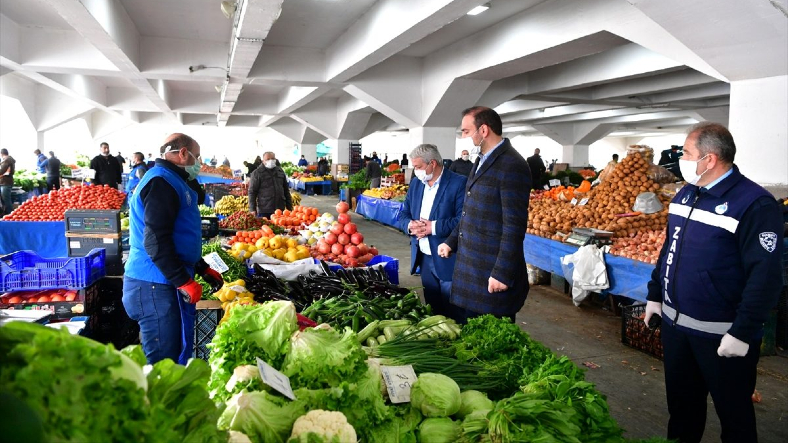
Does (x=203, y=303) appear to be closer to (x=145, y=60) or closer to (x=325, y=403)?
(x=325, y=403)

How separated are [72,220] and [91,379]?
16.8 ft

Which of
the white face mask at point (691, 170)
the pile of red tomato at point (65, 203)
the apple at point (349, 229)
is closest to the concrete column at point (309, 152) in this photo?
the pile of red tomato at point (65, 203)

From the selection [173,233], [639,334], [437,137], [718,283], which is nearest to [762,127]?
[639,334]

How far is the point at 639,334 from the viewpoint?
16.2ft

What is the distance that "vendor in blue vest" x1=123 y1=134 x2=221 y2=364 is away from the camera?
2998mm

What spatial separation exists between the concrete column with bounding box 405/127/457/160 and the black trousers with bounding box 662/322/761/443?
10441 millimetres

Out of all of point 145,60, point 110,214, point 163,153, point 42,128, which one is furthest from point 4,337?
point 42,128

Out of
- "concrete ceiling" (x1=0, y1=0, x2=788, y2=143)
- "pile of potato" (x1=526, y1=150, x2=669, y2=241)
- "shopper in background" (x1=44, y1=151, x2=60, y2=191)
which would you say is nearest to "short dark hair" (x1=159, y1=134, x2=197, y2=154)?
"concrete ceiling" (x1=0, y1=0, x2=788, y2=143)

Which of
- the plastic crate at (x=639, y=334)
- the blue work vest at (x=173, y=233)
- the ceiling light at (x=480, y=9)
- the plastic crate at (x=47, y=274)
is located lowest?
the plastic crate at (x=639, y=334)

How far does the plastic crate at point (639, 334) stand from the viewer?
475 centimetres

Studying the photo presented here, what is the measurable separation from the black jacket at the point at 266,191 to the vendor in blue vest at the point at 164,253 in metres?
4.86

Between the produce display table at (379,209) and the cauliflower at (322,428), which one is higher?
the cauliflower at (322,428)

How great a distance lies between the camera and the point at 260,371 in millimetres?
1471

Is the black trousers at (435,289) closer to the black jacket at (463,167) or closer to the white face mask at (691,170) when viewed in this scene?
the white face mask at (691,170)
